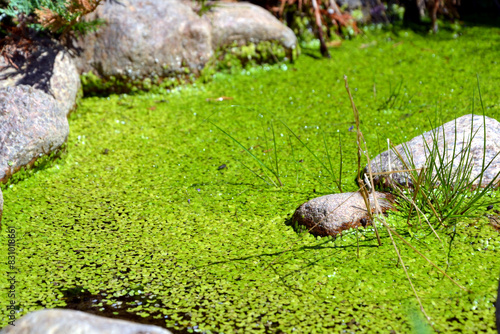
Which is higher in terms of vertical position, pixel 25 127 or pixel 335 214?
pixel 25 127

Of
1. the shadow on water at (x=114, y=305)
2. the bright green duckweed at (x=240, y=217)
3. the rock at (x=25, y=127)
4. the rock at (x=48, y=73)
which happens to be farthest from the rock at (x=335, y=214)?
the rock at (x=48, y=73)

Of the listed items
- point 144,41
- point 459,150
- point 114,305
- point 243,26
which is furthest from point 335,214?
point 243,26

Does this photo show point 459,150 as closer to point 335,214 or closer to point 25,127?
point 335,214

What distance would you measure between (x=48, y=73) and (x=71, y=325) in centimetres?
278

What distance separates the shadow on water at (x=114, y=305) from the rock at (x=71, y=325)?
47 centimetres

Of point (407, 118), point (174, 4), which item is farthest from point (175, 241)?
point (174, 4)

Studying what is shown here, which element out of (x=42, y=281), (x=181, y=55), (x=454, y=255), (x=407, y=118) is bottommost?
(x=42, y=281)

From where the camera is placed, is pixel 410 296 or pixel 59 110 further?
pixel 59 110

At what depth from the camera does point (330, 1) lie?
5.29 meters

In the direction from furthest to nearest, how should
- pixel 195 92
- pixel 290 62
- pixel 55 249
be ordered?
1. pixel 290 62
2. pixel 195 92
3. pixel 55 249

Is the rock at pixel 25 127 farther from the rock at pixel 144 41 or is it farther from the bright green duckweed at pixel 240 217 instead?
the rock at pixel 144 41

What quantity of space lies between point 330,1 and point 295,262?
370 cm

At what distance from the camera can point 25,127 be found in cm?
317

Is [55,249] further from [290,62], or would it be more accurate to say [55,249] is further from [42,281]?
[290,62]
